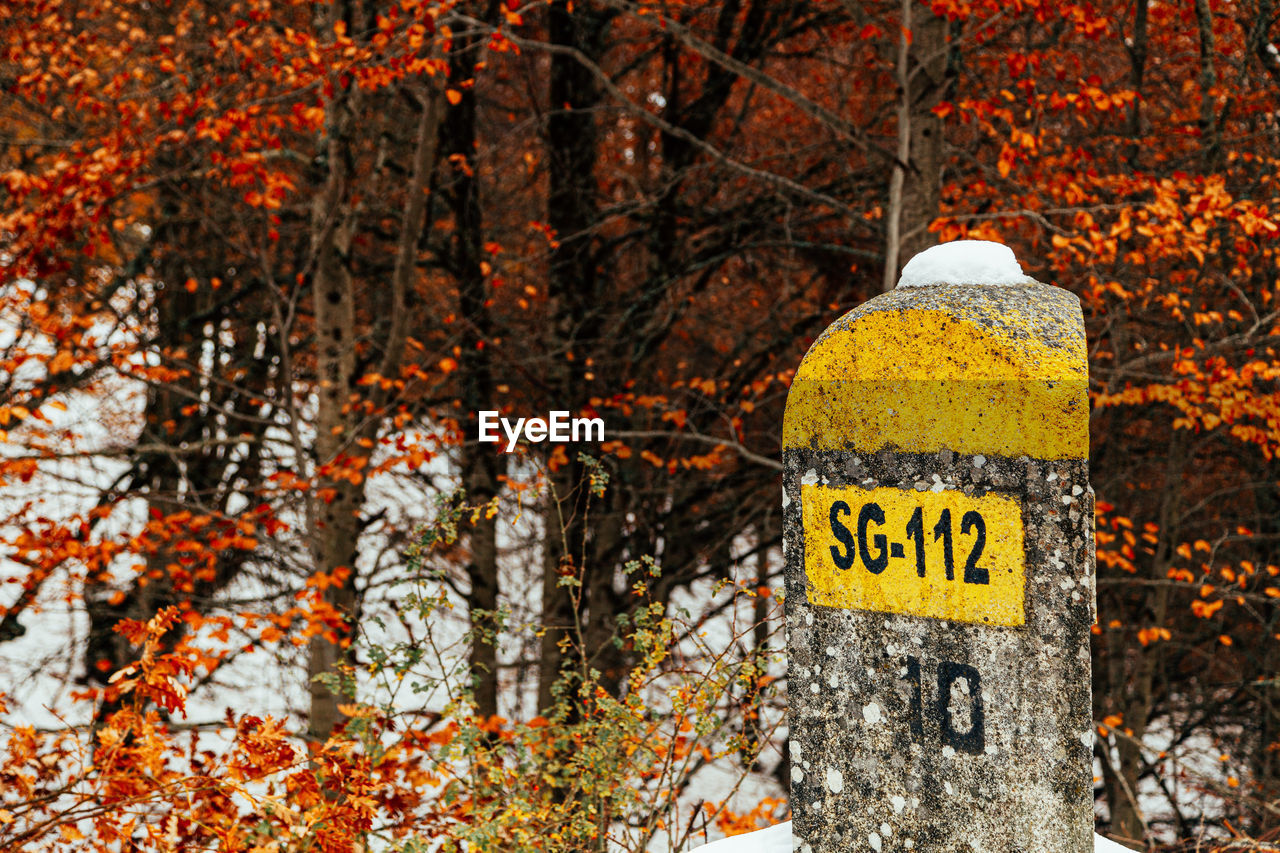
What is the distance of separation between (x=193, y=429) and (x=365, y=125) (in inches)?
152

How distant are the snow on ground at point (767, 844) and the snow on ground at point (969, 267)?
145 centimetres

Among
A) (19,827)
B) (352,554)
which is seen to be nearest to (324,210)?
(352,554)

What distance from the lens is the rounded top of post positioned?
6.19 ft

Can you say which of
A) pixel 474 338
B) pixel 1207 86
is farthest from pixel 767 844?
pixel 1207 86

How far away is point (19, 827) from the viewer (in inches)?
268

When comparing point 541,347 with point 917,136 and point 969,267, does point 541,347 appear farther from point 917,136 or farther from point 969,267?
point 969,267

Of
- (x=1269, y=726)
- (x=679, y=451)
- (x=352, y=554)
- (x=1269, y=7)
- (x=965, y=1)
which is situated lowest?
(x=1269, y=726)

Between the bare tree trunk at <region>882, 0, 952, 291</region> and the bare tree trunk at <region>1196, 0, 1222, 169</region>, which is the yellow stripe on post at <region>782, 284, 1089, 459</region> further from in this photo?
the bare tree trunk at <region>1196, 0, 1222, 169</region>

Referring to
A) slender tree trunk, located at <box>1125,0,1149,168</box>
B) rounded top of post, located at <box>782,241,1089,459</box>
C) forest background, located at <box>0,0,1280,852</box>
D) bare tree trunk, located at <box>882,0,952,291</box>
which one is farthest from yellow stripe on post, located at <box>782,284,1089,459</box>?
slender tree trunk, located at <box>1125,0,1149,168</box>

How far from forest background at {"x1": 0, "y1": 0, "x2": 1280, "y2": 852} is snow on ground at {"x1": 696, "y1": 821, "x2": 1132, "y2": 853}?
102 centimetres

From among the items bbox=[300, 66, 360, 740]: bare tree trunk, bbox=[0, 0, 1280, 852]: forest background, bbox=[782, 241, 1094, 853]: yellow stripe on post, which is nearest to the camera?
bbox=[782, 241, 1094, 853]: yellow stripe on post

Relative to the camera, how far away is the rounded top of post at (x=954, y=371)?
189 centimetres

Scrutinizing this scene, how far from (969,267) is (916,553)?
71 cm

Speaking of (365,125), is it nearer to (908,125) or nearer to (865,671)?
(908,125)
